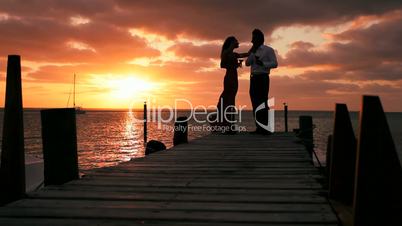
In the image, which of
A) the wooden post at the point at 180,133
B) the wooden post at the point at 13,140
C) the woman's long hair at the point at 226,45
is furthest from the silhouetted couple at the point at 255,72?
the wooden post at the point at 13,140

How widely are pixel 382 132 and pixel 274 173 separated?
2.90 m

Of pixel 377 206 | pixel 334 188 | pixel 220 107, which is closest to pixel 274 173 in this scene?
pixel 334 188

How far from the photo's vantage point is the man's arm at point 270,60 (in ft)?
34.0

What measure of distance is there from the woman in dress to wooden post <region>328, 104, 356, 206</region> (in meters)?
8.05

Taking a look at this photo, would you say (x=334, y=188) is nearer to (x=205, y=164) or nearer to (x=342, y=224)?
(x=342, y=224)

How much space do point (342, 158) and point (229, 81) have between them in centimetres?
879

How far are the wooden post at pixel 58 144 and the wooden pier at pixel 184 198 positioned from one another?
0.55 ft

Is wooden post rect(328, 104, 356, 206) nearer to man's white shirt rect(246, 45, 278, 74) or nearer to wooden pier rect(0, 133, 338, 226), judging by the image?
wooden pier rect(0, 133, 338, 226)

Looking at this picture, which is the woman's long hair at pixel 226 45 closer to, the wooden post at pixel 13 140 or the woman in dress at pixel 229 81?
the woman in dress at pixel 229 81

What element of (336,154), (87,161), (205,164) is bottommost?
(87,161)

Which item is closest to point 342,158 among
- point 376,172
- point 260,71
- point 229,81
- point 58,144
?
point 376,172

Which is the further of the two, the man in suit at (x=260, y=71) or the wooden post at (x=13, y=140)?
the man in suit at (x=260, y=71)

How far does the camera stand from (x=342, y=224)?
3.09 m

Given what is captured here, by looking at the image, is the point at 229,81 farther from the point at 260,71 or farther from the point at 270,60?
the point at 270,60
